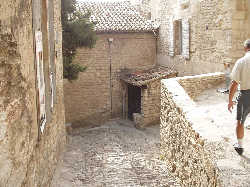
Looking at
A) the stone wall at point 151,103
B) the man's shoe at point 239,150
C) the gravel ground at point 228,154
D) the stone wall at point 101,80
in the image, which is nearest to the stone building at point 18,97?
the gravel ground at point 228,154

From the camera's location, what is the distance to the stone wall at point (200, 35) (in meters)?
10.1

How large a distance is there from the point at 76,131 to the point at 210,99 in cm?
651

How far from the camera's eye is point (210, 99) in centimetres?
861

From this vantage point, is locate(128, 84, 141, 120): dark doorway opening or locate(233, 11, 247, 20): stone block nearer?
locate(233, 11, 247, 20): stone block

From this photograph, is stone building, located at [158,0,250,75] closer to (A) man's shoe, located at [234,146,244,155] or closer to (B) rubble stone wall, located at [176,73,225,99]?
(B) rubble stone wall, located at [176,73,225,99]

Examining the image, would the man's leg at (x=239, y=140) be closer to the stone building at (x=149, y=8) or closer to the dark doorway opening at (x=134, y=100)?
the dark doorway opening at (x=134, y=100)

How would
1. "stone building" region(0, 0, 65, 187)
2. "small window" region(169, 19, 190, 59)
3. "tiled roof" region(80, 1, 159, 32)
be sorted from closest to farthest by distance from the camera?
"stone building" region(0, 0, 65, 187) → "small window" region(169, 19, 190, 59) → "tiled roof" region(80, 1, 159, 32)

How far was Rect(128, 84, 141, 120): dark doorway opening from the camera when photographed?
1431cm

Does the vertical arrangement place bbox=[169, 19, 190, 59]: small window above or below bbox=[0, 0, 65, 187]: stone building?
above

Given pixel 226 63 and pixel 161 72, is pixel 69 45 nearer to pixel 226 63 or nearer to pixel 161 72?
pixel 161 72

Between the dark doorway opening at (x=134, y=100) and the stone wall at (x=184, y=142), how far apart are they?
558cm

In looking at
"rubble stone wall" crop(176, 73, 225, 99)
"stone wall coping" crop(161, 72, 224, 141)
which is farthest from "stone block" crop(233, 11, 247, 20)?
"stone wall coping" crop(161, 72, 224, 141)

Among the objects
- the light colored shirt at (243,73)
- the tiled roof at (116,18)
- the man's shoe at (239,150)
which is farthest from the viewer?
the tiled roof at (116,18)

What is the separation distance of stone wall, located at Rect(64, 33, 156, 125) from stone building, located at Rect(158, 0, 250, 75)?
1635 millimetres
